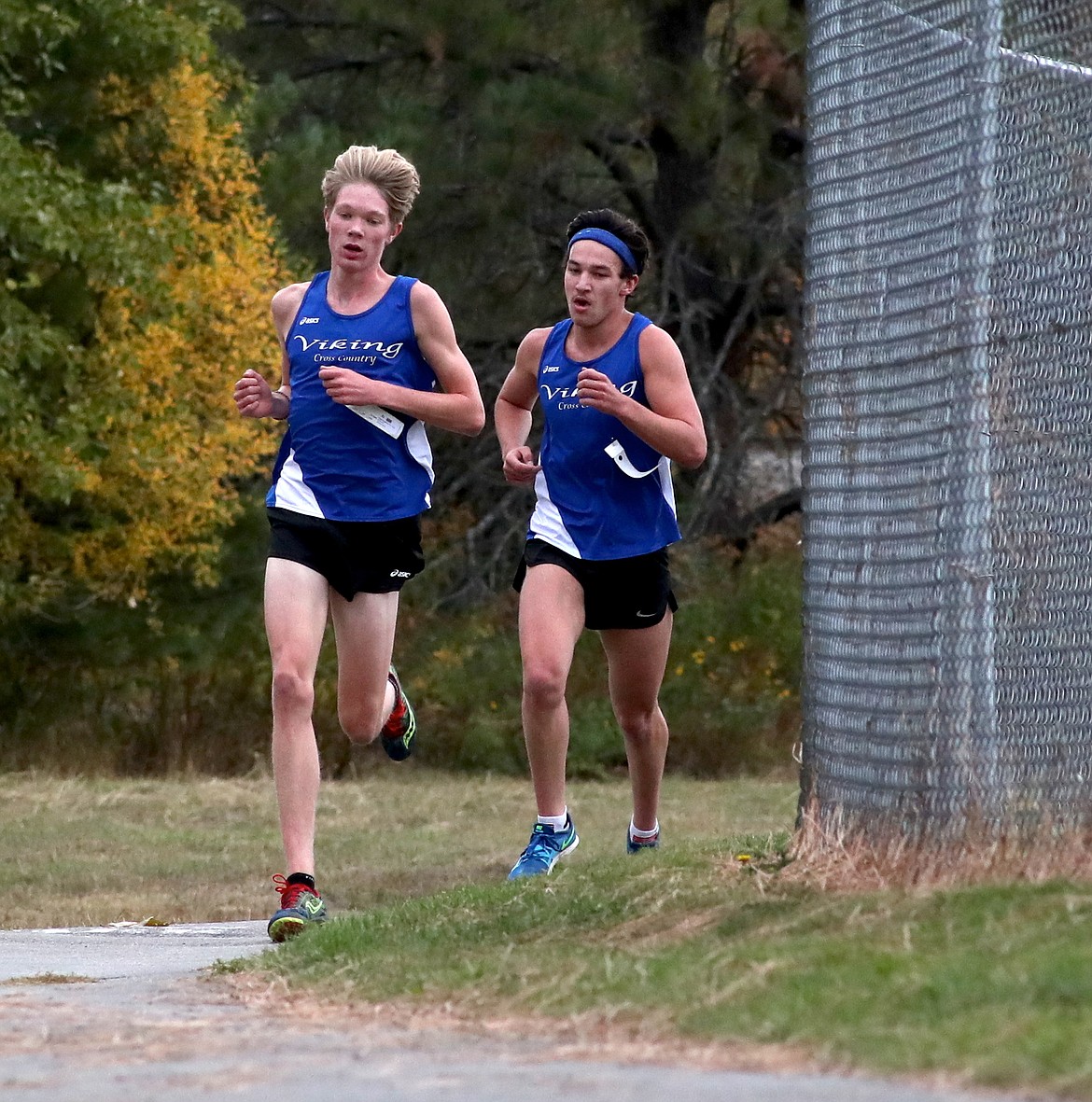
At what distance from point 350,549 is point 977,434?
230 cm

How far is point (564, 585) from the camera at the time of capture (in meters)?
7.09

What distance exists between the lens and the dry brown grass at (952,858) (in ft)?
17.2

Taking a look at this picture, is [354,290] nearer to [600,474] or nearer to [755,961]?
[600,474]

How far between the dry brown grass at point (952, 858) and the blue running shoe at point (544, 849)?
5.48 feet

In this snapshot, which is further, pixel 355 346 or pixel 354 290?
pixel 354 290

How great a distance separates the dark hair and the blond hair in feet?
1.91

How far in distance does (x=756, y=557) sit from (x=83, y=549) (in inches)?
249

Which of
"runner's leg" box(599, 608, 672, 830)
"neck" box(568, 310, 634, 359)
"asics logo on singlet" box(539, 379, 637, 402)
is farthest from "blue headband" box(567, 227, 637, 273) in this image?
"runner's leg" box(599, 608, 672, 830)

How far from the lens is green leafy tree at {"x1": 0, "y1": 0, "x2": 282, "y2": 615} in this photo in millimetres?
14586

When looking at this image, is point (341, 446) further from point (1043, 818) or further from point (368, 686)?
point (1043, 818)

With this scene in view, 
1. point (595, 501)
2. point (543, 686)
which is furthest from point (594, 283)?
point (543, 686)

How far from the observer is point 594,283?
713 centimetres

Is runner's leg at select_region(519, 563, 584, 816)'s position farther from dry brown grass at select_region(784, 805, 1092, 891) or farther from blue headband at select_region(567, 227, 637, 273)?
dry brown grass at select_region(784, 805, 1092, 891)

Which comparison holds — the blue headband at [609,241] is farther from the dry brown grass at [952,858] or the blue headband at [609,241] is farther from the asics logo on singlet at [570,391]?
the dry brown grass at [952,858]
